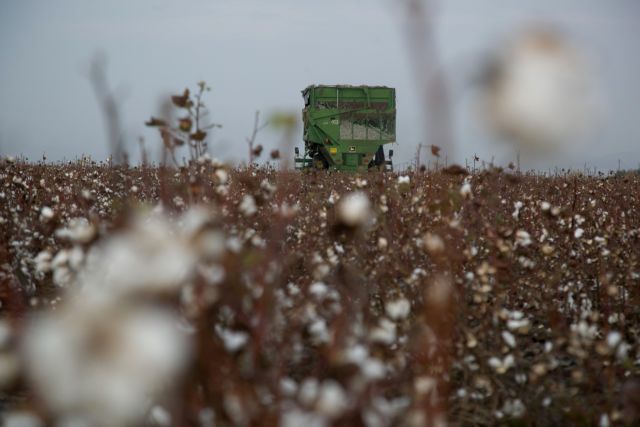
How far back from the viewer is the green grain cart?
63.6ft

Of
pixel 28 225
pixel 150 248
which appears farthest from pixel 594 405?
pixel 28 225

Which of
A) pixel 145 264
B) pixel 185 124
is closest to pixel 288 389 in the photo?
pixel 145 264

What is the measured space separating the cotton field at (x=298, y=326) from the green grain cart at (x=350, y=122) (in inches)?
500

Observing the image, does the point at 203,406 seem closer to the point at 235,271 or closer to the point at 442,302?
the point at 235,271

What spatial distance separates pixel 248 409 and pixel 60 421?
46 centimetres

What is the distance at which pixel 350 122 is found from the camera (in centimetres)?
1948

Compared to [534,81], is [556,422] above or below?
below

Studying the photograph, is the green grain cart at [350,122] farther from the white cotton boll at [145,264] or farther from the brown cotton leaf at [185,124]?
the white cotton boll at [145,264]

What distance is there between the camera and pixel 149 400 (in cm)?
238

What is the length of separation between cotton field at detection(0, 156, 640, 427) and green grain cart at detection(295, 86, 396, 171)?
500 inches

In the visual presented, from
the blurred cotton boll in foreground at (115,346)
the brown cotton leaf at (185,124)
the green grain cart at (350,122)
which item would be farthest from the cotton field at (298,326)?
the green grain cart at (350,122)

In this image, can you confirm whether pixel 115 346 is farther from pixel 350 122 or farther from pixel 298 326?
pixel 350 122

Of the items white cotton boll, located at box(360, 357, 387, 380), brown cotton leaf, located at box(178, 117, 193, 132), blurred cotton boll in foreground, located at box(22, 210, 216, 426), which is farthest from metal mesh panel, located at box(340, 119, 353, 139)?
blurred cotton boll in foreground, located at box(22, 210, 216, 426)

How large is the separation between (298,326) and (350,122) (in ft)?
55.9
